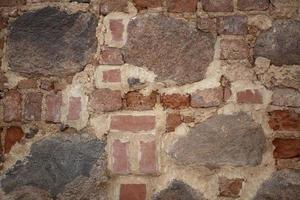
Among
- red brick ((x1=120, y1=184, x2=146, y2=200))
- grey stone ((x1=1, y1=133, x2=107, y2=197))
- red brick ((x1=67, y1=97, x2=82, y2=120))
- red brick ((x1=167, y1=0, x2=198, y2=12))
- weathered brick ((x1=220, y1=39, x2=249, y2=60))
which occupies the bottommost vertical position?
red brick ((x1=120, y1=184, x2=146, y2=200))

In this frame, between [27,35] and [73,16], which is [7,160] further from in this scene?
[73,16]

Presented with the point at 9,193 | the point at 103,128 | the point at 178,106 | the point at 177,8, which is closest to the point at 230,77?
the point at 178,106

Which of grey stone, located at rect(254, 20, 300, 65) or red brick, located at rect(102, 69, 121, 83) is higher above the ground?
grey stone, located at rect(254, 20, 300, 65)

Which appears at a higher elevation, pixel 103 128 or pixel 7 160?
pixel 103 128

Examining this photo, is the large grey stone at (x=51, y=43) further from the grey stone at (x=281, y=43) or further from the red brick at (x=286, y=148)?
the red brick at (x=286, y=148)

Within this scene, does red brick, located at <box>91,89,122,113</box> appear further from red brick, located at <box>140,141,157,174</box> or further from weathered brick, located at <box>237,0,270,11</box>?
weathered brick, located at <box>237,0,270,11</box>

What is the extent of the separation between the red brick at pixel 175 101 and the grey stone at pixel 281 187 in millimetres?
395

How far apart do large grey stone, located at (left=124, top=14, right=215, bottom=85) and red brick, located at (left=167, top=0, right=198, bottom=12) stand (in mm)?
41

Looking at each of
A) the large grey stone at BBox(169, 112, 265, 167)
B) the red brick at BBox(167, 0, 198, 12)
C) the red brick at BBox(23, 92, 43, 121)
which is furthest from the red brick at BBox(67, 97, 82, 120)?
the red brick at BBox(167, 0, 198, 12)

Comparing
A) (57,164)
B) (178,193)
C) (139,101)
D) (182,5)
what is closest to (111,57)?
(139,101)

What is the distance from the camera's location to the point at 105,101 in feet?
4.88

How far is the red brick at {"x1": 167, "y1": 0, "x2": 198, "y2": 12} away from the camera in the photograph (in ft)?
4.95

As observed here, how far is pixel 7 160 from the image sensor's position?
1.48 metres

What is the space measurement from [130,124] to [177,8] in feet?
1.50
